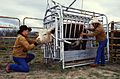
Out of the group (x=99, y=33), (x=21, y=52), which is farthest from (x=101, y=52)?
(x=21, y=52)

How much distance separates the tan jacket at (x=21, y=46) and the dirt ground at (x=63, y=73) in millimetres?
551

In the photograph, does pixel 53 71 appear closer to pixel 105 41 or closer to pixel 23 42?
pixel 23 42

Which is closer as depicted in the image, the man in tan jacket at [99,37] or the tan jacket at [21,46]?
the tan jacket at [21,46]

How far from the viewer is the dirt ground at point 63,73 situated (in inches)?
252

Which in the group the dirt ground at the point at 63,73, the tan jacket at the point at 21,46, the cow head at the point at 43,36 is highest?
the cow head at the point at 43,36

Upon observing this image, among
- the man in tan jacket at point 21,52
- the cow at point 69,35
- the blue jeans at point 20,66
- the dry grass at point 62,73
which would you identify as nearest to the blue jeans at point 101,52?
the dry grass at point 62,73

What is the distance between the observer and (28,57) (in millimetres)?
7336

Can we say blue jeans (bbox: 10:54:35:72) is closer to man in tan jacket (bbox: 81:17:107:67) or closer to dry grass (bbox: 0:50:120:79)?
dry grass (bbox: 0:50:120:79)

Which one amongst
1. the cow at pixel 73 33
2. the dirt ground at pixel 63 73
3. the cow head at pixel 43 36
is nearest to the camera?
the dirt ground at pixel 63 73

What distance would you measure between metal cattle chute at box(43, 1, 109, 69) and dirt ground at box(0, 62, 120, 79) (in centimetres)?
30

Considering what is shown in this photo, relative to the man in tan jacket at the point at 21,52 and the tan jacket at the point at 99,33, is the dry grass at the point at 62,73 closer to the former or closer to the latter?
the man in tan jacket at the point at 21,52

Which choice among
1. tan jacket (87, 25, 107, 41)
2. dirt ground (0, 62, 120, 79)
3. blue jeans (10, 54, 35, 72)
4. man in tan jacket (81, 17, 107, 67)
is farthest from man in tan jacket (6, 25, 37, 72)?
tan jacket (87, 25, 107, 41)

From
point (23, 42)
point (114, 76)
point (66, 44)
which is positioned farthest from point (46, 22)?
point (114, 76)

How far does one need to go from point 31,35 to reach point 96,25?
7.88ft
